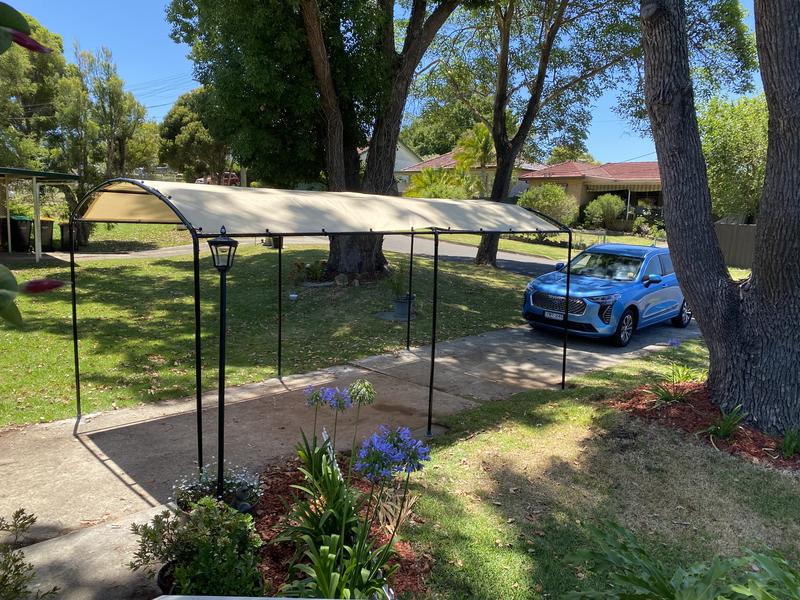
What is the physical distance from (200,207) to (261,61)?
332 inches

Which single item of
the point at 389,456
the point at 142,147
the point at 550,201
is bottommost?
the point at 389,456

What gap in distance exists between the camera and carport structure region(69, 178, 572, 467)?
14.6 feet

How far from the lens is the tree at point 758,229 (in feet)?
17.7

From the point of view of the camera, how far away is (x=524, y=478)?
5.04 meters

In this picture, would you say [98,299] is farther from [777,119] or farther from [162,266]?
[777,119]

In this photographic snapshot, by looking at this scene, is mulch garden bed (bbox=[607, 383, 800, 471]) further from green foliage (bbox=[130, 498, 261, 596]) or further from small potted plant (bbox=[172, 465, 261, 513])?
green foliage (bbox=[130, 498, 261, 596])

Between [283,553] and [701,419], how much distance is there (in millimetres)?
4288

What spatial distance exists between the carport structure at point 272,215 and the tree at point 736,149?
17758 millimetres

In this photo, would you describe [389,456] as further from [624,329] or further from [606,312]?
[624,329]

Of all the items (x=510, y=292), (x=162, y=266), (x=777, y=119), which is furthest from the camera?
(x=162, y=266)

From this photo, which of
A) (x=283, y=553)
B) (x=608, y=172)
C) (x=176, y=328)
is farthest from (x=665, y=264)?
(x=608, y=172)

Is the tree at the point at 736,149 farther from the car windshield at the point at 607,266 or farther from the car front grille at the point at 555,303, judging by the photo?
the car front grille at the point at 555,303

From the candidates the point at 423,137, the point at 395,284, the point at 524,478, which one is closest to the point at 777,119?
the point at 524,478

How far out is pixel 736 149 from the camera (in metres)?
21.8
